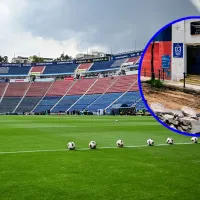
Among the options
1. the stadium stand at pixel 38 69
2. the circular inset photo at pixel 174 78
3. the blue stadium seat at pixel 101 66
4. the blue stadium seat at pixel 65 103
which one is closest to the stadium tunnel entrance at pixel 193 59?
the circular inset photo at pixel 174 78

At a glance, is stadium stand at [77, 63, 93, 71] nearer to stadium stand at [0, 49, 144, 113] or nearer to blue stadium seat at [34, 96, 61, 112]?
stadium stand at [0, 49, 144, 113]

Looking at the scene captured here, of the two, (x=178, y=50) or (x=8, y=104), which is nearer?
(x=178, y=50)

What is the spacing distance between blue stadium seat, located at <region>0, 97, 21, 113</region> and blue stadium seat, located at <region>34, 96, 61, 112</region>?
4356 millimetres

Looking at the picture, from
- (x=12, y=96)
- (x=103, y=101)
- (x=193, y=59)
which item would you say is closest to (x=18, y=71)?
(x=12, y=96)

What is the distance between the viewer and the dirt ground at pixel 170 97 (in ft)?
16.6

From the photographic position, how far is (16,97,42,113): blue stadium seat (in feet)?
213

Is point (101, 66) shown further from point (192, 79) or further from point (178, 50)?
point (192, 79)

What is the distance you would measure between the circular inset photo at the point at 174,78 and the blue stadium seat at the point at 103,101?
5189 centimetres

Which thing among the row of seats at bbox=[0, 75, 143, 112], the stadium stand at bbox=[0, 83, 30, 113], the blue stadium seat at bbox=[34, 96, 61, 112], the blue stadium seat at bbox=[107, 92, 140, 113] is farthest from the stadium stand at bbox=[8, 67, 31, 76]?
the blue stadium seat at bbox=[107, 92, 140, 113]

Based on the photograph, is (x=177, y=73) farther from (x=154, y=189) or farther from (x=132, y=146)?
(x=132, y=146)

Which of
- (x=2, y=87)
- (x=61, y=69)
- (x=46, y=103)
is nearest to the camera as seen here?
(x=46, y=103)

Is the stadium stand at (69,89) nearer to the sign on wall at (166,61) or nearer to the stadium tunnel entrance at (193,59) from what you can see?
the sign on wall at (166,61)

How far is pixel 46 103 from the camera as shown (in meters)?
65.8

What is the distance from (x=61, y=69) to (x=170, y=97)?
238 ft
